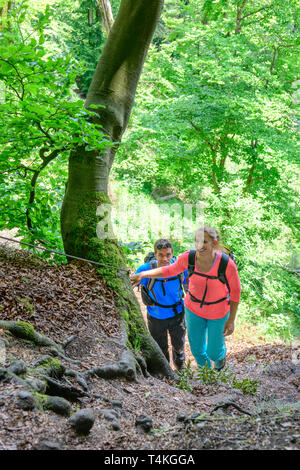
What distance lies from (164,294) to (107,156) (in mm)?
2037

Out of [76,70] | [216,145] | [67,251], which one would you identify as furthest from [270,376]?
[216,145]

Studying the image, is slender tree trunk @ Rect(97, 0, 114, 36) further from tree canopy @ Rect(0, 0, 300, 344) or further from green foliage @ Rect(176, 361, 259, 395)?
green foliage @ Rect(176, 361, 259, 395)

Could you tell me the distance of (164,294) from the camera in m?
4.78

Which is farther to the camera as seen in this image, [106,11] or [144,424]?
[106,11]

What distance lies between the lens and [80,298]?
3824 mm

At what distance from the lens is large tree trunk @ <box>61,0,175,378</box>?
177 inches

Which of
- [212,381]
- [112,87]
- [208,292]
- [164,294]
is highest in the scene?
[112,87]

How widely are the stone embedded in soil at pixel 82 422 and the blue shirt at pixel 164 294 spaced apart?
2768mm

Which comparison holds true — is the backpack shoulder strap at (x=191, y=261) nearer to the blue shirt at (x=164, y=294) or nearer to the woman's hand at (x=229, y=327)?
the blue shirt at (x=164, y=294)

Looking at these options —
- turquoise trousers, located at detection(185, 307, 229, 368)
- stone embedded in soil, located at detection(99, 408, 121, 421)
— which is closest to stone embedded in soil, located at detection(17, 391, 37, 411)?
stone embedded in soil, located at detection(99, 408, 121, 421)

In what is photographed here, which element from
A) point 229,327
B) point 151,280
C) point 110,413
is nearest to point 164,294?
point 151,280

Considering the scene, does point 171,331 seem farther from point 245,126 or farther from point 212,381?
point 245,126

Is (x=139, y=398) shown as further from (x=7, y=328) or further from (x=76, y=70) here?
(x=76, y=70)
